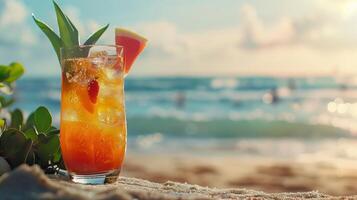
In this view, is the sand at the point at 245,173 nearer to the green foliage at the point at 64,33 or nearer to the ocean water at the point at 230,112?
the ocean water at the point at 230,112

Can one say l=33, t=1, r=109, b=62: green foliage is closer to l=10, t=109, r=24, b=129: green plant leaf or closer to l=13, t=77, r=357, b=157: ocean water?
l=10, t=109, r=24, b=129: green plant leaf

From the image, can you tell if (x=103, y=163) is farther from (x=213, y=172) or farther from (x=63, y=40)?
(x=213, y=172)

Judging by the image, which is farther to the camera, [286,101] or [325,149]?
[286,101]

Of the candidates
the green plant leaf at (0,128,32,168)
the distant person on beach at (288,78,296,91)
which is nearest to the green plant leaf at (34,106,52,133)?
A: the green plant leaf at (0,128,32,168)

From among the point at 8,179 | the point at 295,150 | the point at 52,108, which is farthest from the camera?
the point at 52,108

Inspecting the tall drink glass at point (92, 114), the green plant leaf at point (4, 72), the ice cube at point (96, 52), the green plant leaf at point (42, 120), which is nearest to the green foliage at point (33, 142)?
the green plant leaf at point (42, 120)

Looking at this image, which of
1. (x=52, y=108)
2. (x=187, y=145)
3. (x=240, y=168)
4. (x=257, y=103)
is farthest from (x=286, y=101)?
(x=240, y=168)

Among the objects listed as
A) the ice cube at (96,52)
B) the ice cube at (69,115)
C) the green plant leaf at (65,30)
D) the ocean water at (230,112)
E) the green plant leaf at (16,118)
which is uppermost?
the ocean water at (230,112)

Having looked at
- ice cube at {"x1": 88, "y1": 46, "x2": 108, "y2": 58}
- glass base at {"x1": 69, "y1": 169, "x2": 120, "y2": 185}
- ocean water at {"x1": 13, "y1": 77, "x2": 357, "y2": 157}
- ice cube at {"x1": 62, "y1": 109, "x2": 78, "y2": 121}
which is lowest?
glass base at {"x1": 69, "y1": 169, "x2": 120, "y2": 185}
